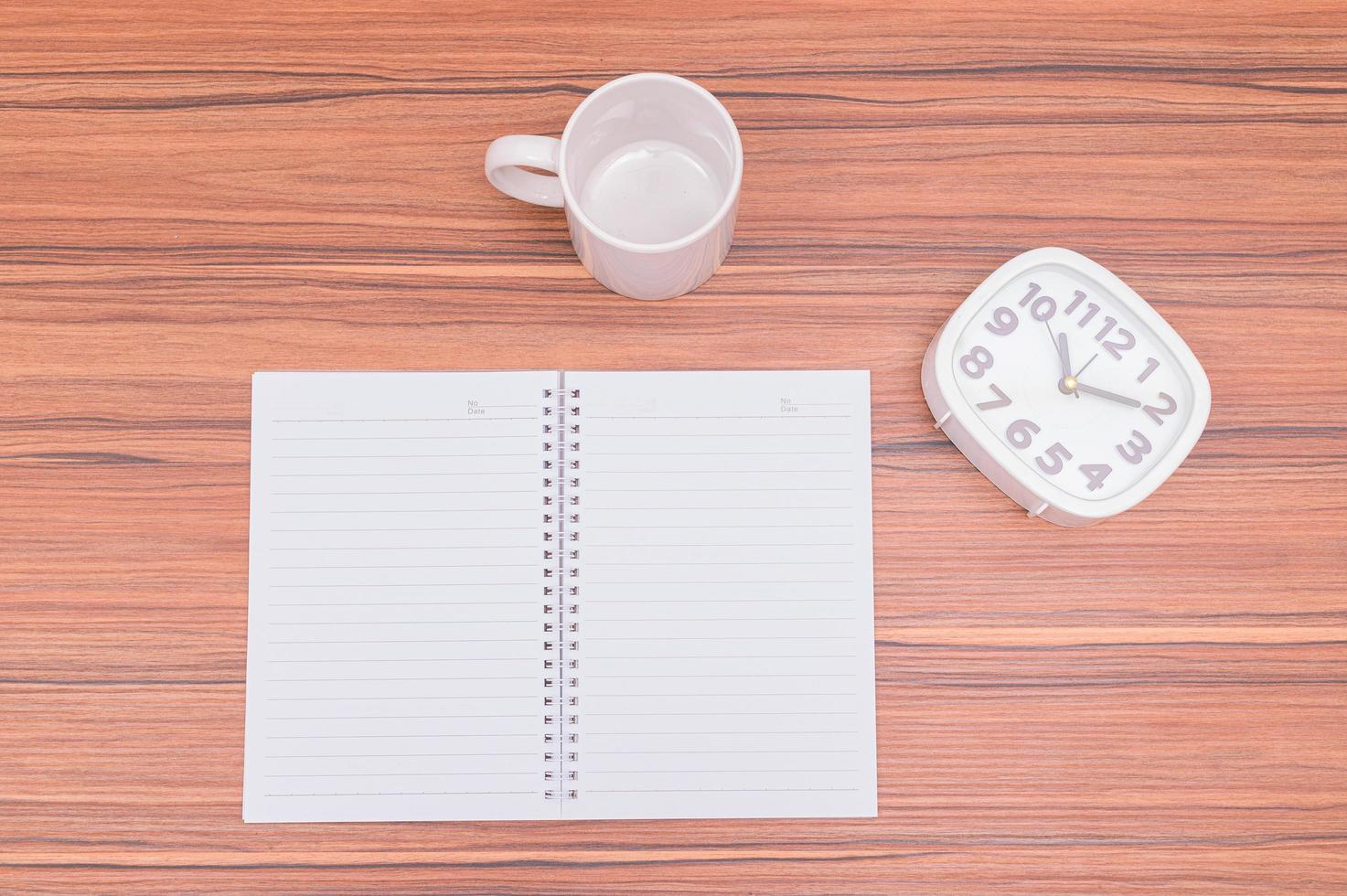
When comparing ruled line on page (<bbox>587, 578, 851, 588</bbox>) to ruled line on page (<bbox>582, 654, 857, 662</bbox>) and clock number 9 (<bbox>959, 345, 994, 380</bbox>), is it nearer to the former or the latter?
ruled line on page (<bbox>582, 654, 857, 662</bbox>)

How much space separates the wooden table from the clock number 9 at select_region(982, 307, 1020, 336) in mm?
49

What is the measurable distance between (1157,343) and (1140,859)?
0.38 meters

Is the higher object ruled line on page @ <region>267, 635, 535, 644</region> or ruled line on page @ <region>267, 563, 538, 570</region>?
ruled line on page @ <region>267, 563, 538, 570</region>

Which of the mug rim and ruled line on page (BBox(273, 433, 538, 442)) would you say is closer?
the mug rim

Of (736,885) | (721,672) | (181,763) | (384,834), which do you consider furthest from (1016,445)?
(181,763)

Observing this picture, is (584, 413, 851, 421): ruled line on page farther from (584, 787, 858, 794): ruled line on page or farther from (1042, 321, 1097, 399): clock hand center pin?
(584, 787, 858, 794): ruled line on page

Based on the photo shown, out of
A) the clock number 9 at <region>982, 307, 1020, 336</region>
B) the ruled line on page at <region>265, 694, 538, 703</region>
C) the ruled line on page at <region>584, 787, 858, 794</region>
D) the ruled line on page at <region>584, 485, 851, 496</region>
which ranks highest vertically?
the clock number 9 at <region>982, 307, 1020, 336</region>

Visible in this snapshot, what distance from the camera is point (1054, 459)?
68 cm

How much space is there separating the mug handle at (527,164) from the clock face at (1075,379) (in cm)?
31

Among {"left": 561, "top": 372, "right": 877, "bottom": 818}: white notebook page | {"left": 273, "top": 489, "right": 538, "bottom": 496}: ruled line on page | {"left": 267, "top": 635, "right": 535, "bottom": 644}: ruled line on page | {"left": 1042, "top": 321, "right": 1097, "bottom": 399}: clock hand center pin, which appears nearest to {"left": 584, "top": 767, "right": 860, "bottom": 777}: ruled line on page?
{"left": 561, "top": 372, "right": 877, "bottom": 818}: white notebook page

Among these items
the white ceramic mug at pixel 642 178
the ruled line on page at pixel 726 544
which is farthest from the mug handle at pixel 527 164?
the ruled line on page at pixel 726 544

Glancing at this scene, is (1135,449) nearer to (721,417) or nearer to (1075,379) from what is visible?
(1075,379)

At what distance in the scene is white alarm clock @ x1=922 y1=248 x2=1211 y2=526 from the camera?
2.19 feet

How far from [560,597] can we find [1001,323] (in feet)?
1.25
